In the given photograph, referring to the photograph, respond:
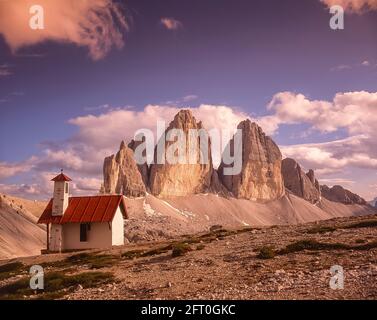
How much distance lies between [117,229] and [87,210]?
4.57 m

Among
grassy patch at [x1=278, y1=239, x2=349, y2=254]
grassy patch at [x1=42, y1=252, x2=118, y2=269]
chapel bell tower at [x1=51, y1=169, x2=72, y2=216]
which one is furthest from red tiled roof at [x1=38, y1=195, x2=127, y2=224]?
grassy patch at [x1=278, y1=239, x2=349, y2=254]

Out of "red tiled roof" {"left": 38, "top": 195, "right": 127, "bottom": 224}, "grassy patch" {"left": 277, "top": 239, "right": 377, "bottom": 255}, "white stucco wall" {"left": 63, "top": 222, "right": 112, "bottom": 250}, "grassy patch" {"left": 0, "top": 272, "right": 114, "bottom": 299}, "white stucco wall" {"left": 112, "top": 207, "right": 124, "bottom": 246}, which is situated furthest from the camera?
"white stucco wall" {"left": 112, "top": 207, "right": 124, "bottom": 246}

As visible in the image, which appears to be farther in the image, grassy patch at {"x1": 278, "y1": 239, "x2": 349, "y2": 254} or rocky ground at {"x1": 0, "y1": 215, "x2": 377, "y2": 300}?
grassy patch at {"x1": 278, "y1": 239, "x2": 349, "y2": 254}

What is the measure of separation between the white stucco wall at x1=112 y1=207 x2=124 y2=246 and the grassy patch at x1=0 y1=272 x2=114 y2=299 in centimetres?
2645

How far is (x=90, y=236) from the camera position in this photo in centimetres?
5075

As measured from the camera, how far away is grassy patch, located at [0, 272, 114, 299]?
20.6m

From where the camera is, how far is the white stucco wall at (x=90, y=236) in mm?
50188

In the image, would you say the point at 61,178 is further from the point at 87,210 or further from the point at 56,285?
the point at 56,285

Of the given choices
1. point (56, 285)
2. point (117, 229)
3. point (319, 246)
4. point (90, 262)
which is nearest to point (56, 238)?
point (117, 229)

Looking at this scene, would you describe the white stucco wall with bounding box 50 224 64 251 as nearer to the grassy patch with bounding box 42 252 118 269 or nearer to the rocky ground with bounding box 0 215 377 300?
the grassy patch with bounding box 42 252 118 269

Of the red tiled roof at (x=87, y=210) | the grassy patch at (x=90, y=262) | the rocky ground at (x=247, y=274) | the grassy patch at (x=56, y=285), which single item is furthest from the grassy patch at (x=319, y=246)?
the red tiled roof at (x=87, y=210)
